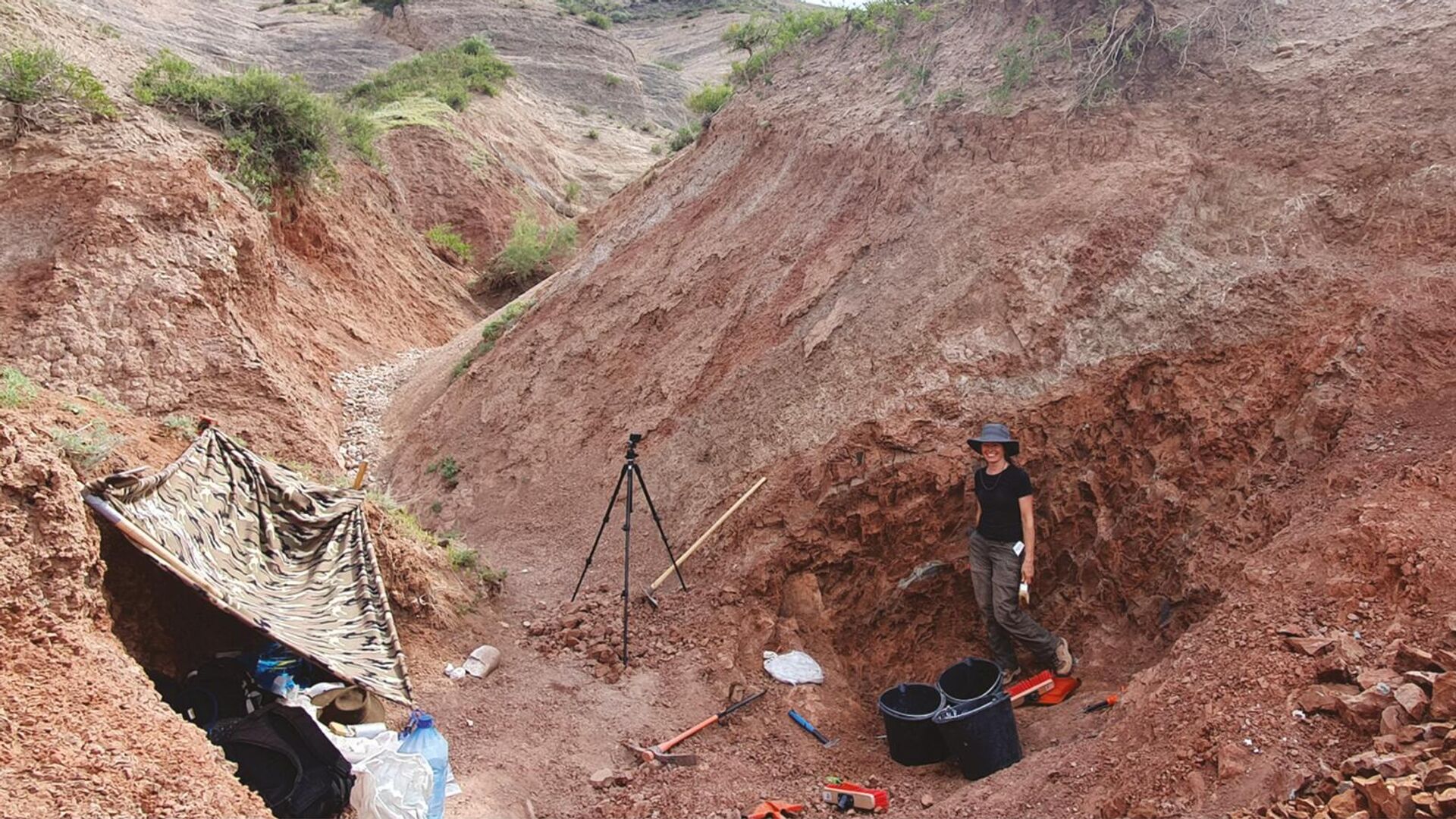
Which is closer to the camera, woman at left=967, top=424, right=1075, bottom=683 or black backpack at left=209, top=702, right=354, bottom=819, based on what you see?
black backpack at left=209, top=702, right=354, bottom=819

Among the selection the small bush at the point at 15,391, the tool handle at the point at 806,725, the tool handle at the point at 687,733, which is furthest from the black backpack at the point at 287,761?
the tool handle at the point at 806,725

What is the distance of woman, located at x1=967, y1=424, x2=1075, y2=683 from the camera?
5.65 meters

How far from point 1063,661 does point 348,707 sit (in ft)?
13.5

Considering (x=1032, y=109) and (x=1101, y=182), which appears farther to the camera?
(x=1032, y=109)

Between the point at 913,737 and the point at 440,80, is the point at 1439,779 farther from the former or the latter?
the point at 440,80

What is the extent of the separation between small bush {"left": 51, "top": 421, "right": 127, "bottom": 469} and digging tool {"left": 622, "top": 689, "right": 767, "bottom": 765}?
3162 millimetres

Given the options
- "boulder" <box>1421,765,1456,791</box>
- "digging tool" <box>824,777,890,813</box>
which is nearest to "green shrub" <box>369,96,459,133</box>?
"digging tool" <box>824,777,890,813</box>

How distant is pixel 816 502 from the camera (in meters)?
6.84

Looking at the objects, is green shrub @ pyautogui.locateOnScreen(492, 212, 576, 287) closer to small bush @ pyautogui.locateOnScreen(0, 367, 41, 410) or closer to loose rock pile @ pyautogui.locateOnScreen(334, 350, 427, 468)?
loose rock pile @ pyautogui.locateOnScreen(334, 350, 427, 468)

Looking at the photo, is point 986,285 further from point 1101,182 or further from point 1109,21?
point 1109,21

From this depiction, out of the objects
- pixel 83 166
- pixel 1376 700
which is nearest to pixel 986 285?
pixel 1376 700

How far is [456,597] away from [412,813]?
2.71 metres

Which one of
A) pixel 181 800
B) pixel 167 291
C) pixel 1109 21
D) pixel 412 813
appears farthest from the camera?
pixel 167 291

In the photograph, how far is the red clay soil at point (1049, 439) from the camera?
4.33 m
